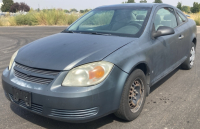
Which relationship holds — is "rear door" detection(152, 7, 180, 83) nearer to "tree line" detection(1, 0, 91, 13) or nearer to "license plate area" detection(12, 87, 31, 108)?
"license plate area" detection(12, 87, 31, 108)

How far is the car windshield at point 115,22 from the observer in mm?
3588

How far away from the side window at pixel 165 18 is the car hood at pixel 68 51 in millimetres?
1003

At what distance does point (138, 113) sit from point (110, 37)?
1.21 meters

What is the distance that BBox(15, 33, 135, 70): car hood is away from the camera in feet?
8.66

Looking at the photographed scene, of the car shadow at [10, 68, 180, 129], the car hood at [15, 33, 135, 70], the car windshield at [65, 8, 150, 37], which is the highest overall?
the car windshield at [65, 8, 150, 37]

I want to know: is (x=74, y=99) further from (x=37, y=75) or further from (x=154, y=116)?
(x=154, y=116)

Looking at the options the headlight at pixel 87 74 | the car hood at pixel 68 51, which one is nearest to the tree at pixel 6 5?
the car hood at pixel 68 51

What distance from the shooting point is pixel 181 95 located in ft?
13.2

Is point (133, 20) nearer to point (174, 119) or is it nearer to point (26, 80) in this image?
point (174, 119)

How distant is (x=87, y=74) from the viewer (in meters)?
2.53

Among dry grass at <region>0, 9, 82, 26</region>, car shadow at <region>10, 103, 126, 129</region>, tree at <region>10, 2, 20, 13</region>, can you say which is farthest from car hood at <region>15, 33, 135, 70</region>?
tree at <region>10, 2, 20, 13</region>

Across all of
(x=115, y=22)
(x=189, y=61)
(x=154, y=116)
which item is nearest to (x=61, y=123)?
(x=154, y=116)

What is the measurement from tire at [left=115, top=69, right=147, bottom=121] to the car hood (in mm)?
466

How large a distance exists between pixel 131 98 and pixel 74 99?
95 cm
